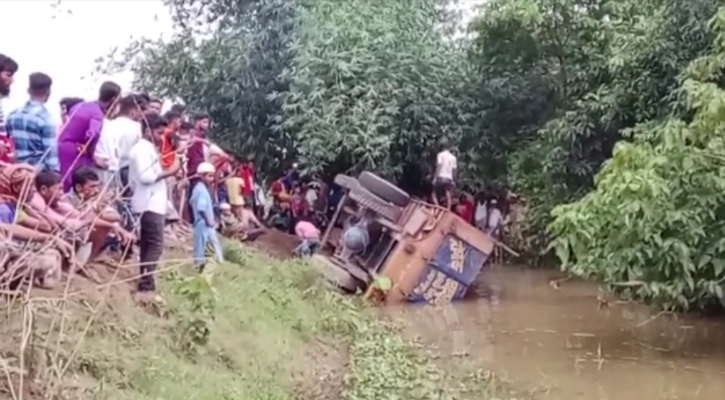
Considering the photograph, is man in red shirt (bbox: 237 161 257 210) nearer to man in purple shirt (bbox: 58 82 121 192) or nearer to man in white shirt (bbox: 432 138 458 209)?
man in white shirt (bbox: 432 138 458 209)

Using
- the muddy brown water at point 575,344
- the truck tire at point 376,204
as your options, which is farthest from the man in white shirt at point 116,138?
the truck tire at point 376,204

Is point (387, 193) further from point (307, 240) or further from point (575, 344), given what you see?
point (575, 344)

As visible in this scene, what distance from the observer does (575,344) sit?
1092cm

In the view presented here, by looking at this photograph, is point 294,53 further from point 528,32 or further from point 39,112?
point 39,112

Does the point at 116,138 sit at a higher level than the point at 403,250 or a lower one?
higher

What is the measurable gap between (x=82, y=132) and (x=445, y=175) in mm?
9529

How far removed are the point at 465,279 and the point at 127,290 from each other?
265 inches

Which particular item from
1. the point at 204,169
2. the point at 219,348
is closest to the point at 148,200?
the point at 219,348

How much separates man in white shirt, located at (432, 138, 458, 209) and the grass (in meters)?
5.47

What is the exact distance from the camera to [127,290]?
798cm

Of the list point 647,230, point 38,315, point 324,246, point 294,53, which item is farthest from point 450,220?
point 38,315

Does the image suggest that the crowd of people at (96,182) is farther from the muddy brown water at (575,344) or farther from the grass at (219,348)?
the muddy brown water at (575,344)

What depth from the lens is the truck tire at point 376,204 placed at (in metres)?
14.1

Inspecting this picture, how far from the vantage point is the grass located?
552 cm
